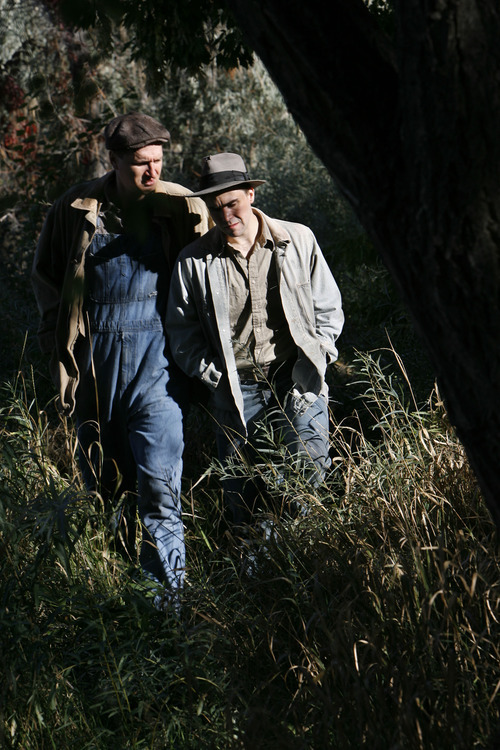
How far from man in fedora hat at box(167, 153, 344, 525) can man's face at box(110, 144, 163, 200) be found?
0.74 feet

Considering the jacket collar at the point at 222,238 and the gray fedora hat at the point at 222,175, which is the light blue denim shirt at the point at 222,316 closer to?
the jacket collar at the point at 222,238

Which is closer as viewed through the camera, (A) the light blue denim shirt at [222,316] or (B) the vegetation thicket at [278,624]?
(B) the vegetation thicket at [278,624]

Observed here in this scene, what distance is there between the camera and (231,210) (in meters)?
4.05

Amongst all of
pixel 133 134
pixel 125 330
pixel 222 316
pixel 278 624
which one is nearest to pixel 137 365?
pixel 125 330

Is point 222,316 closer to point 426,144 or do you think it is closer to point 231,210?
point 231,210

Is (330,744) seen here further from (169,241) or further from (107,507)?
(169,241)

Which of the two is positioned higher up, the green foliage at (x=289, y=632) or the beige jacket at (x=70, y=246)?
the beige jacket at (x=70, y=246)

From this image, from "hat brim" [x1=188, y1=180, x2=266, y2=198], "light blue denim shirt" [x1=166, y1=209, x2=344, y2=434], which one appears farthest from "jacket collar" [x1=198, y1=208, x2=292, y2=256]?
"hat brim" [x1=188, y1=180, x2=266, y2=198]

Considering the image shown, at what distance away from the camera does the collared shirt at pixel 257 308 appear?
4188mm

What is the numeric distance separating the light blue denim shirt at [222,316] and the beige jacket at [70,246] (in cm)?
25

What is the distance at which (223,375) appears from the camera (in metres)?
4.18

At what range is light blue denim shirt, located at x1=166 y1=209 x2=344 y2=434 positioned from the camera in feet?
13.6

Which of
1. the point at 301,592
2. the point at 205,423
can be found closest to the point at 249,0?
the point at 301,592

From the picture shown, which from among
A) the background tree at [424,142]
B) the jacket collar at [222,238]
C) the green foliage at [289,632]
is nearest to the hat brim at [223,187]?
the jacket collar at [222,238]
